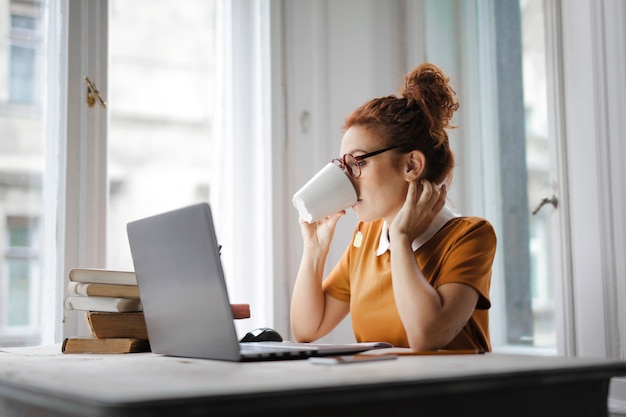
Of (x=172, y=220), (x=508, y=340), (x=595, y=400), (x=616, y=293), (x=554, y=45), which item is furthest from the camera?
(x=508, y=340)

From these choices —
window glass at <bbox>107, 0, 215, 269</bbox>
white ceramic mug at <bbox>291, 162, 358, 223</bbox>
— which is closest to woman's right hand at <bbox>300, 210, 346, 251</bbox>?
white ceramic mug at <bbox>291, 162, 358, 223</bbox>

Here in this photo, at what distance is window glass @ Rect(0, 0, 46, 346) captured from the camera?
221cm

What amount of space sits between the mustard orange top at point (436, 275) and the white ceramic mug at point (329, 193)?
0.16 metres

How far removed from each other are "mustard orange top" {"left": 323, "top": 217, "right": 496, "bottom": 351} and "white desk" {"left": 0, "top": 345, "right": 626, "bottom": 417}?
13.4 inches

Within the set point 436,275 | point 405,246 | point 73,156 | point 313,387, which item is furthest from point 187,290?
point 73,156

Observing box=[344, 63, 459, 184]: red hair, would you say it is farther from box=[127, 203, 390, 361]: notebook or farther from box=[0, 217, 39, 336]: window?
box=[0, 217, 39, 336]: window

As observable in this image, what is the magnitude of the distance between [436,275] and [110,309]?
0.62m

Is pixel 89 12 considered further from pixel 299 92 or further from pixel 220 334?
pixel 220 334

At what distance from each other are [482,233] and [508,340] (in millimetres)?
1184

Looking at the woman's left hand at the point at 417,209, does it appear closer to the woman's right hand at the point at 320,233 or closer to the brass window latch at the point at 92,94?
the woman's right hand at the point at 320,233

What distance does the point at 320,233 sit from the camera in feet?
5.92

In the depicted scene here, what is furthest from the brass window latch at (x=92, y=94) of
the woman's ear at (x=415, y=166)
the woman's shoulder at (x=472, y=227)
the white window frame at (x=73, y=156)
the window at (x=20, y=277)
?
the woman's shoulder at (x=472, y=227)

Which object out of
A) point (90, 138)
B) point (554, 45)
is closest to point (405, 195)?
point (554, 45)

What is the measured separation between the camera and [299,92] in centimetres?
265
